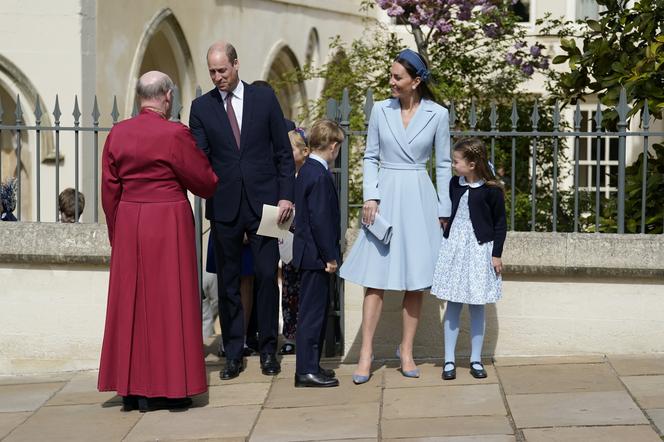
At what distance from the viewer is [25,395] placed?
26.4ft

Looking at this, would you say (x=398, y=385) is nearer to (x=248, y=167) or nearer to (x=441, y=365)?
(x=441, y=365)

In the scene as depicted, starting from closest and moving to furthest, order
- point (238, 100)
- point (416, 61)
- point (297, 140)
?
point (416, 61) < point (238, 100) < point (297, 140)

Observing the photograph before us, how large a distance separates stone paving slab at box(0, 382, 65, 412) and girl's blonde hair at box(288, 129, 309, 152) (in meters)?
2.10

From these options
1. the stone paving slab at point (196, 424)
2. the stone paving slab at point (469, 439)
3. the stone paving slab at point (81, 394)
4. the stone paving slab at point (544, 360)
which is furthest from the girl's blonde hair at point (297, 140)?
the stone paving slab at point (469, 439)

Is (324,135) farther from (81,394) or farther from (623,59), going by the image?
(623,59)

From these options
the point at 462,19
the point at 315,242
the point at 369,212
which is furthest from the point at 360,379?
the point at 462,19

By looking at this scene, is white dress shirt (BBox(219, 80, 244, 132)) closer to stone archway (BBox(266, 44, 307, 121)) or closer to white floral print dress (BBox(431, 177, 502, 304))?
white floral print dress (BBox(431, 177, 502, 304))

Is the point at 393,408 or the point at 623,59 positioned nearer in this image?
the point at 393,408

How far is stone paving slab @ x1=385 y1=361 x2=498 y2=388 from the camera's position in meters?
7.76

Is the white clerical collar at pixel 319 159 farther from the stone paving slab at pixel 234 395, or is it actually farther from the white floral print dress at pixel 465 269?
the stone paving slab at pixel 234 395

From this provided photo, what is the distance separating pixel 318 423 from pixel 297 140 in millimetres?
2476

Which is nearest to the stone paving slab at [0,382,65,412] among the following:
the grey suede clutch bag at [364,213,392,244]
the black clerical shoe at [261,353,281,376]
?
the black clerical shoe at [261,353,281,376]

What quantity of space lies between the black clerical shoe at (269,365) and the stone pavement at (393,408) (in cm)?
6

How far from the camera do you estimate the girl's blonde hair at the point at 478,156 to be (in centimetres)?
764
